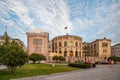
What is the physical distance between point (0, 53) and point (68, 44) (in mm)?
70322

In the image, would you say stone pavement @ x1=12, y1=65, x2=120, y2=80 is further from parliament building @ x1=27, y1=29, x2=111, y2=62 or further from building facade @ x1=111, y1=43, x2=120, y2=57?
building facade @ x1=111, y1=43, x2=120, y2=57

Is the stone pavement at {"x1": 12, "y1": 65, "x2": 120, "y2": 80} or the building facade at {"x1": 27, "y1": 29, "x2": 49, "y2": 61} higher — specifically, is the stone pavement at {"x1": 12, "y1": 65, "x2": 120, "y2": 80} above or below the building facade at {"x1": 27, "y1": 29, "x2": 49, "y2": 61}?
below

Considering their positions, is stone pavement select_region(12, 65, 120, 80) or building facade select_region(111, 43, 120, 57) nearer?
stone pavement select_region(12, 65, 120, 80)

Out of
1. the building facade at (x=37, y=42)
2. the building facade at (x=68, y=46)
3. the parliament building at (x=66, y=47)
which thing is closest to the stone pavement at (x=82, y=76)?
the parliament building at (x=66, y=47)

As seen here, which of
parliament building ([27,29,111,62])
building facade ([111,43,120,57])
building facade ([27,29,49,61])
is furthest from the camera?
building facade ([111,43,120,57])

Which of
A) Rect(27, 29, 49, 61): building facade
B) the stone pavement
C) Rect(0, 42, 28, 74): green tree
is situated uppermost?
Rect(27, 29, 49, 61): building facade

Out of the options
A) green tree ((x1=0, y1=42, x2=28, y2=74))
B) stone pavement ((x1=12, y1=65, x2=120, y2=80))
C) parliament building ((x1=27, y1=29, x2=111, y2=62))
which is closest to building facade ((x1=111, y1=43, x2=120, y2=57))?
parliament building ((x1=27, y1=29, x2=111, y2=62))

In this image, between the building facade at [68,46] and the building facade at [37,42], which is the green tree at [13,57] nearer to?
the building facade at [37,42]

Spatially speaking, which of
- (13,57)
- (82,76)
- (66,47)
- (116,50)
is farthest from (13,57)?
(116,50)

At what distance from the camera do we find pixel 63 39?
97.1m

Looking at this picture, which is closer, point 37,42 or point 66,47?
point 37,42

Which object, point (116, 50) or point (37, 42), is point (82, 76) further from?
point (116, 50)

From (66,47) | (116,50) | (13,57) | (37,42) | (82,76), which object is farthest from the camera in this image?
(116,50)

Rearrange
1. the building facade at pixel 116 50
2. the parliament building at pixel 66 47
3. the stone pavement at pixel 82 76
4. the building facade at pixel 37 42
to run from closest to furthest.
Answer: the stone pavement at pixel 82 76, the building facade at pixel 37 42, the parliament building at pixel 66 47, the building facade at pixel 116 50
